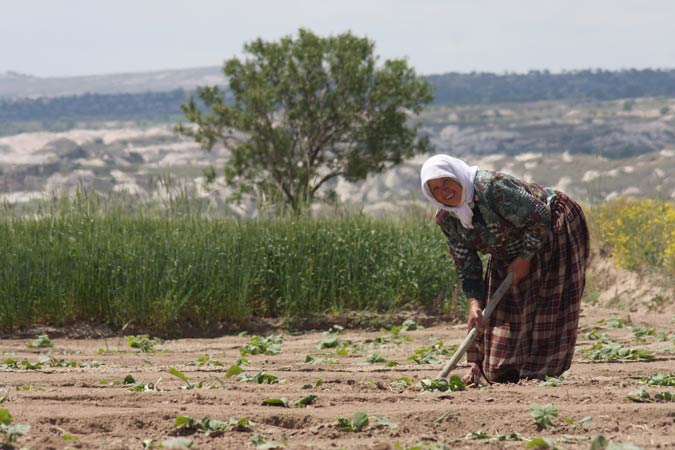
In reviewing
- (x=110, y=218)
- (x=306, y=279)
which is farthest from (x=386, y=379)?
(x=110, y=218)

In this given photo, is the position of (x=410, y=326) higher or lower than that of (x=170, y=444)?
lower

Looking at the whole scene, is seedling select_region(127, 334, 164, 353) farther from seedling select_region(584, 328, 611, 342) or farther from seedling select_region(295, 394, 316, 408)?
seedling select_region(295, 394, 316, 408)

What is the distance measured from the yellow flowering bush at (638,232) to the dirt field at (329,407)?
18.9 feet

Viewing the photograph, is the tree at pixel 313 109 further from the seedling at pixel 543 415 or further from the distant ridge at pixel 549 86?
the distant ridge at pixel 549 86

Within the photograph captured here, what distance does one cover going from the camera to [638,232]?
12.8 m

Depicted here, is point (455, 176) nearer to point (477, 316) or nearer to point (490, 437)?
point (477, 316)

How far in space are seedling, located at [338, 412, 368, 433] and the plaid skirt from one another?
1.73 metres

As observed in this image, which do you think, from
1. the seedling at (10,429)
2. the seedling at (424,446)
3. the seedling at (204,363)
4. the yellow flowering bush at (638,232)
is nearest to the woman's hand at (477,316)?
the seedling at (424,446)

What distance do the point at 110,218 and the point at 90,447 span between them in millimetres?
7336

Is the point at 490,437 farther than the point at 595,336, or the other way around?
the point at 595,336

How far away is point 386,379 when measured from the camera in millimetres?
5852

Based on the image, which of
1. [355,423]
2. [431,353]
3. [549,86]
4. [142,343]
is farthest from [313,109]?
[549,86]

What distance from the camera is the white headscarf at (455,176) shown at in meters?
5.30

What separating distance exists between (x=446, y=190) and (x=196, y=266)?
5.14m
